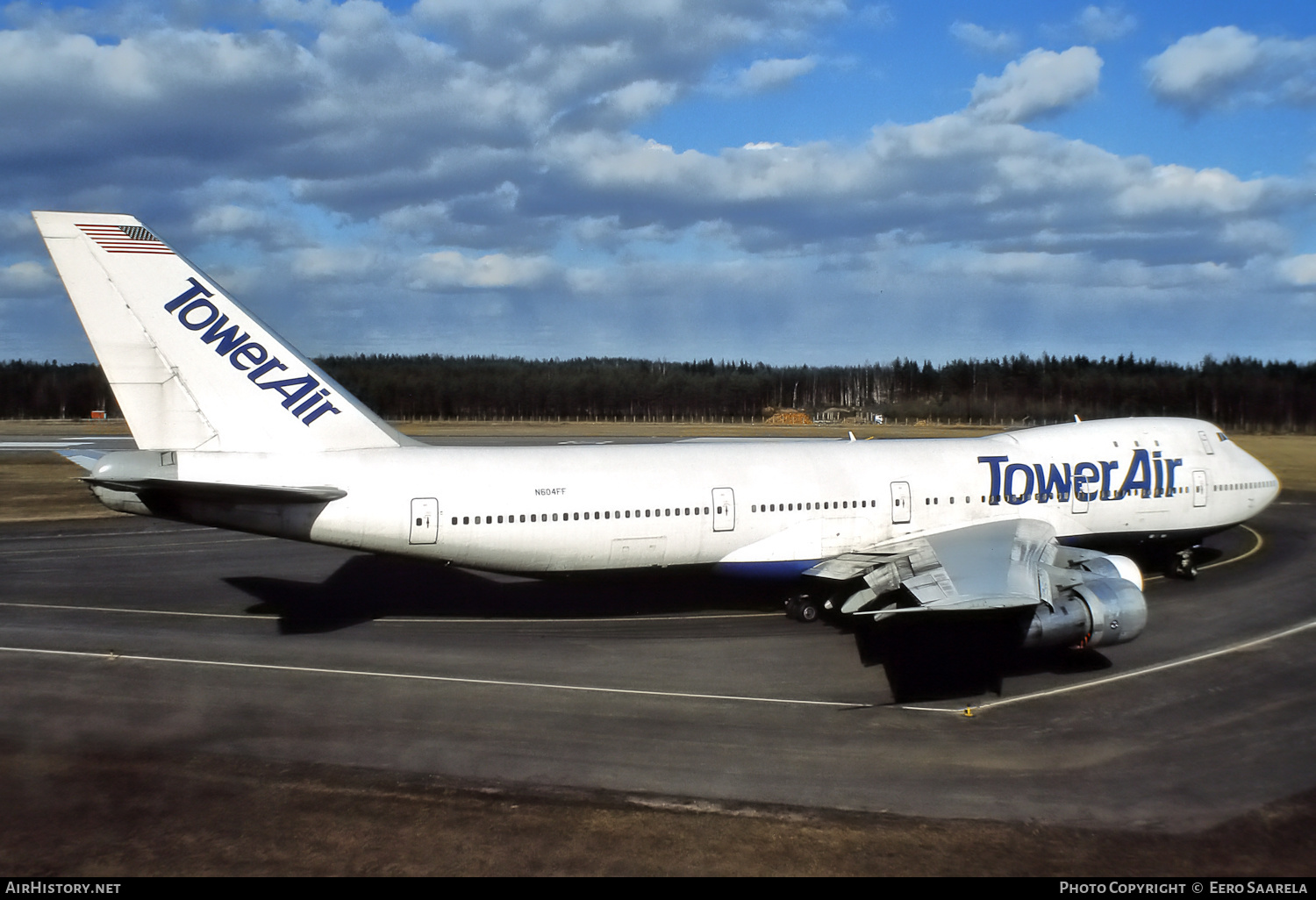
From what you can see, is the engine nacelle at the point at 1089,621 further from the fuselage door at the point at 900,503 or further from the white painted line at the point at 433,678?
the fuselage door at the point at 900,503

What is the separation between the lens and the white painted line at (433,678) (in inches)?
695

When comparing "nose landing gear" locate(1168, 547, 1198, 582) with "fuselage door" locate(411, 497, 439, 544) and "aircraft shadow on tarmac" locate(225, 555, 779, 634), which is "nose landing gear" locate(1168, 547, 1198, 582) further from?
"fuselage door" locate(411, 497, 439, 544)

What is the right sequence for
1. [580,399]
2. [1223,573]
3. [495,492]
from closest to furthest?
[495,492] < [1223,573] < [580,399]

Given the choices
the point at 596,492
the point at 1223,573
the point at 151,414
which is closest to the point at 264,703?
the point at 151,414

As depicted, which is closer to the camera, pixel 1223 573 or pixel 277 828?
pixel 277 828

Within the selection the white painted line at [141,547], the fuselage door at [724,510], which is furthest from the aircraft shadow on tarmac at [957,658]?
the white painted line at [141,547]

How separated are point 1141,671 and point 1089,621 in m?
2.31

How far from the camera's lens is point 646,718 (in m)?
16.7

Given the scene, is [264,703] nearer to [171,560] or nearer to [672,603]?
[672,603]

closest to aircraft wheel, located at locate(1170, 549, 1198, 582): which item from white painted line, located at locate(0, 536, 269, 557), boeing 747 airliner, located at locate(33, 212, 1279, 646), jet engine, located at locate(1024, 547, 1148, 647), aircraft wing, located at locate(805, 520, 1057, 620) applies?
boeing 747 airliner, located at locate(33, 212, 1279, 646)

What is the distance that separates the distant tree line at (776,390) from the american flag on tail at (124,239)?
6283 cm

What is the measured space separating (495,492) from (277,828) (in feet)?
31.9

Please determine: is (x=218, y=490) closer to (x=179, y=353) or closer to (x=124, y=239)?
(x=179, y=353)
